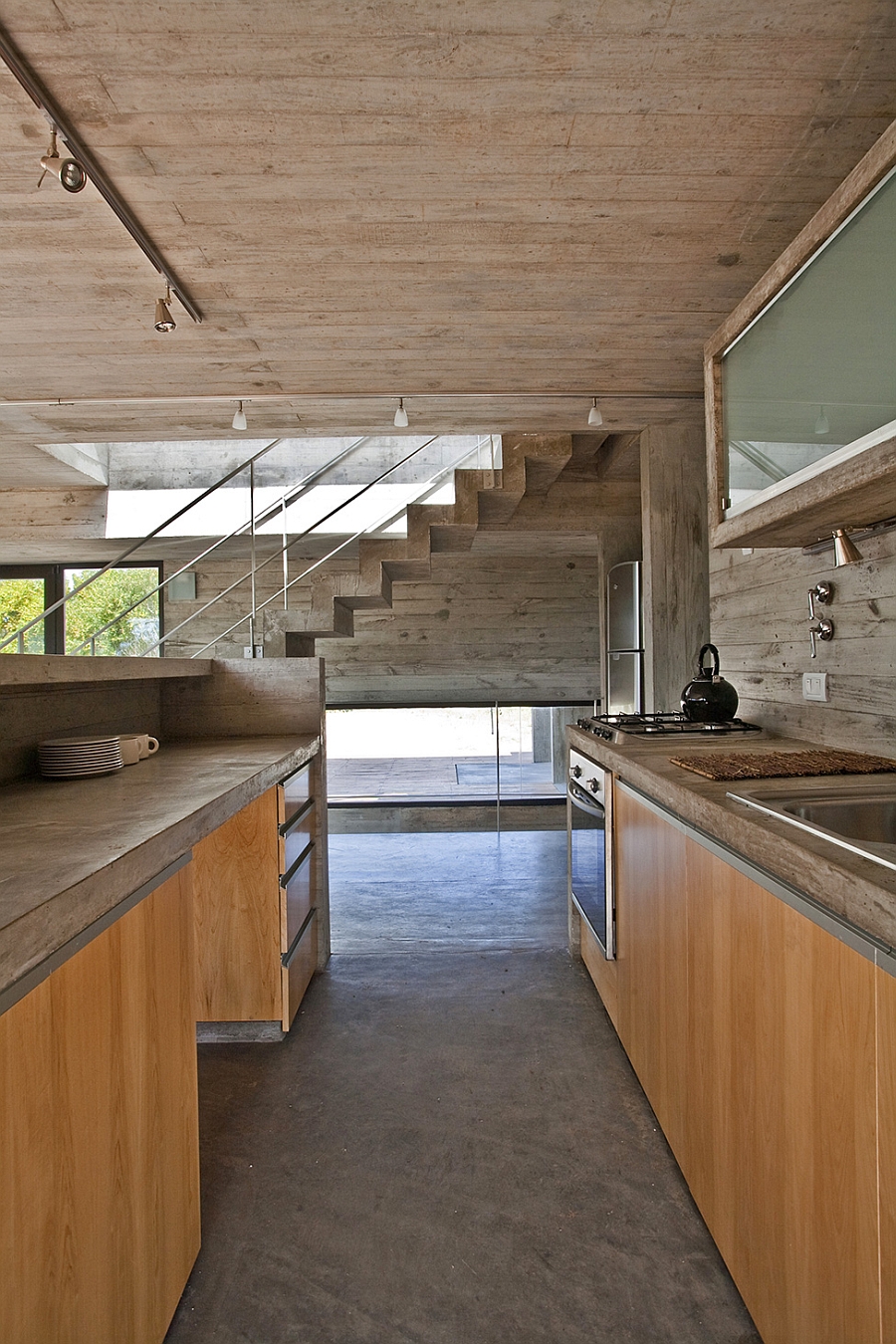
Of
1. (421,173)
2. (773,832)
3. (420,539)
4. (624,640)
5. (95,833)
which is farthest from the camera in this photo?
(624,640)

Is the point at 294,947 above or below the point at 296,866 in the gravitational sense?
below

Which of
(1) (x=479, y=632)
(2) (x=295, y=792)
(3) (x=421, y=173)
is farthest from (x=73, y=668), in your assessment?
(1) (x=479, y=632)

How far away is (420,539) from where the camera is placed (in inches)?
192

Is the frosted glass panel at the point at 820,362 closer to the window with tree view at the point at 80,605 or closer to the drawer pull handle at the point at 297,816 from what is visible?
the drawer pull handle at the point at 297,816

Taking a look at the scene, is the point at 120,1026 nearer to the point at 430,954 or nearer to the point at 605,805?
the point at 605,805

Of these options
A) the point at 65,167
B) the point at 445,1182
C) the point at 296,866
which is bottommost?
the point at 445,1182

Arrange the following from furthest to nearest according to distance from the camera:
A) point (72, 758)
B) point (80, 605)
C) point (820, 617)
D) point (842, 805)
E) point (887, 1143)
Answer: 1. point (80, 605)
2. point (820, 617)
3. point (72, 758)
4. point (842, 805)
5. point (887, 1143)

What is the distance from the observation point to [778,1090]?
118cm

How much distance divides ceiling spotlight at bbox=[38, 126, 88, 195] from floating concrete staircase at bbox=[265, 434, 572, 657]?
286 centimetres

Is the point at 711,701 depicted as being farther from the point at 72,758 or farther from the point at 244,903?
the point at 72,758

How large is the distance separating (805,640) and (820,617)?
0.13m

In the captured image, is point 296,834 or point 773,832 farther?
point 296,834

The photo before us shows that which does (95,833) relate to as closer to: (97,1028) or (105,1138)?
(97,1028)

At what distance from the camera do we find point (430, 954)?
3.30 m
